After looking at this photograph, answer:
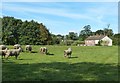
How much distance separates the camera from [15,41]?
87.2 meters

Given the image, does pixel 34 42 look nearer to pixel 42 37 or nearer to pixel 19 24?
pixel 42 37

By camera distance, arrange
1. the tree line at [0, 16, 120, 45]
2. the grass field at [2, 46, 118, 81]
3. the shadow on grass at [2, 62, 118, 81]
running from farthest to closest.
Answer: the tree line at [0, 16, 120, 45]
the grass field at [2, 46, 118, 81]
the shadow on grass at [2, 62, 118, 81]

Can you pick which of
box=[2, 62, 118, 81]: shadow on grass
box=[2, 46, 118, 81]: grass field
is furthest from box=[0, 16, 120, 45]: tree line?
box=[2, 62, 118, 81]: shadow on grass

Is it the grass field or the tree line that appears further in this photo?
the tree line

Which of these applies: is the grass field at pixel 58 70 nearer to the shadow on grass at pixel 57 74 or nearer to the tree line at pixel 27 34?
the shadow on grass at pixel 57 74

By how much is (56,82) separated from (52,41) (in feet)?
260

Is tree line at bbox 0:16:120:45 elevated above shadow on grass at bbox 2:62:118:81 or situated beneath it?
elevated above

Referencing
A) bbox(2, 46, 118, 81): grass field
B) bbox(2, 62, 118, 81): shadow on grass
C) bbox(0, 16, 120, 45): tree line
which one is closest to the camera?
bbox(2, 62, 118, 81): shadow on grass

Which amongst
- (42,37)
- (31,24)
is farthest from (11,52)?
(31,24)

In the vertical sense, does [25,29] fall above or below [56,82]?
above

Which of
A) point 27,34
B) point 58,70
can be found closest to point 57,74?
point 58,70

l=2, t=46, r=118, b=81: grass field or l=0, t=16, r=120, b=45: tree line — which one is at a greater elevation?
l=0, t=16, r=120, b=45: tree line

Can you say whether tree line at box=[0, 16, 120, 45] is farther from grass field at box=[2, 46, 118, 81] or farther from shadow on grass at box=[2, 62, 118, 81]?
shadow on grass at box=[2, 62, 118, 81]

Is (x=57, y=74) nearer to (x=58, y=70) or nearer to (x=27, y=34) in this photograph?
(x=58, y=70)
